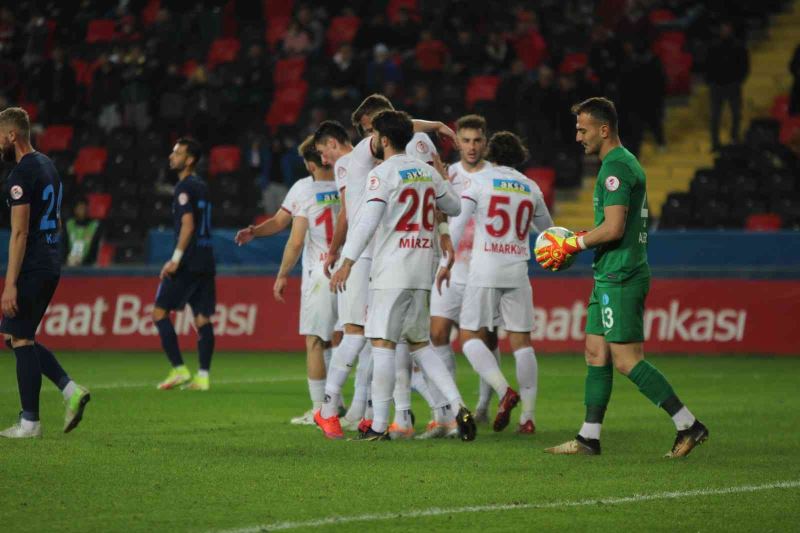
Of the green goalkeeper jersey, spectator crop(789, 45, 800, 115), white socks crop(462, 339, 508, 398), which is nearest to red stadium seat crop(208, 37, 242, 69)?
spectator crop(789, 45, 800, 115)

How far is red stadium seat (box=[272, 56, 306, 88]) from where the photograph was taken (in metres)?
26.2

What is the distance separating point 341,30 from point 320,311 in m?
16.0

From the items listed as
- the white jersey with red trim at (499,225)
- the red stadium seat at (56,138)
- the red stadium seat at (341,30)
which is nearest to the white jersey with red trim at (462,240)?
the white jersey with red trim at (499,225)

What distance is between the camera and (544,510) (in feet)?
23.9

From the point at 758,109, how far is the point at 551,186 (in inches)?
185

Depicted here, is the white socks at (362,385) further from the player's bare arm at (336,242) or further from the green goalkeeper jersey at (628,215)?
the green goalkeeper jersey at (628,215)

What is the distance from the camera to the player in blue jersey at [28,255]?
9.77 m

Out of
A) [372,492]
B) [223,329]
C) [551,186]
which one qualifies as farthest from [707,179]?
[372,492]

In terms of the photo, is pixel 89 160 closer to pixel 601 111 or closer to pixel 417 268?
pixel 417 268

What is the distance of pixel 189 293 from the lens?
1484 cm

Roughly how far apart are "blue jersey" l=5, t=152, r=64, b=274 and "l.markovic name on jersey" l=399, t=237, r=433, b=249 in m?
2.45

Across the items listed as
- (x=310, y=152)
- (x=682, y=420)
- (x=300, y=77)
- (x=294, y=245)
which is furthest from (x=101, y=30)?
(x=682, y=420)

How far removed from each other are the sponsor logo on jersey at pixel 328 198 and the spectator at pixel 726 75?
11.9 metres

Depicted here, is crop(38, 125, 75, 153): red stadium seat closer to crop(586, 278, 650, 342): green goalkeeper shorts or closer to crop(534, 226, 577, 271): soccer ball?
crop(534, 226, 577, 271): soccer ball
